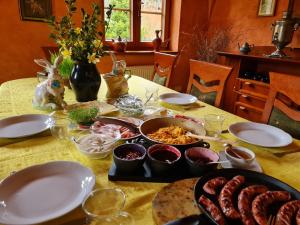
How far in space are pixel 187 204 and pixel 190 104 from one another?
85 centimetres

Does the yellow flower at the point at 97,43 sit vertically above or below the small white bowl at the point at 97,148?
above

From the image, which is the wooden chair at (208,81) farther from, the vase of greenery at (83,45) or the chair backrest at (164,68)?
the vase of greenery at (83,45)

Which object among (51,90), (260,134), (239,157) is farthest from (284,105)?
(51,90)

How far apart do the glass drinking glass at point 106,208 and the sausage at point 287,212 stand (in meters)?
0.33

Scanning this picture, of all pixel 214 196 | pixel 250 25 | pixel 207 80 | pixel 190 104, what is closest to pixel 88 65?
pixel 190 104

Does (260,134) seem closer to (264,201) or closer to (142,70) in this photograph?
(264,201)

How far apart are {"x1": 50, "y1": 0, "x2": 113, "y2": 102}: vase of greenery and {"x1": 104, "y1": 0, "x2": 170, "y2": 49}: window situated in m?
1.99

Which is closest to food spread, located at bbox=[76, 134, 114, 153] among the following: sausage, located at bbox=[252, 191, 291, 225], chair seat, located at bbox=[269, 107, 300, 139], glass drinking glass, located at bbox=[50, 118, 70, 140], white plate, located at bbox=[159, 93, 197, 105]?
glass drinking glass, located at bbox=[50, 118, 70, 140]

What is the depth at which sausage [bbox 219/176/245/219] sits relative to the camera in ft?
1.65

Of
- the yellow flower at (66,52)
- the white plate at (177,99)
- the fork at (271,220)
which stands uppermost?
the yellow flower at (66,52)

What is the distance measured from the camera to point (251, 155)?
74cm

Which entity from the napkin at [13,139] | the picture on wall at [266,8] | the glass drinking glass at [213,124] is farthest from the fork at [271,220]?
the picture on wall at [266,8]

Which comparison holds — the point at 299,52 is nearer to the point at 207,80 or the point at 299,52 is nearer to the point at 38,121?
the point at 207,80

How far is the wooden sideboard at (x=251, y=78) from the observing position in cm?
240
